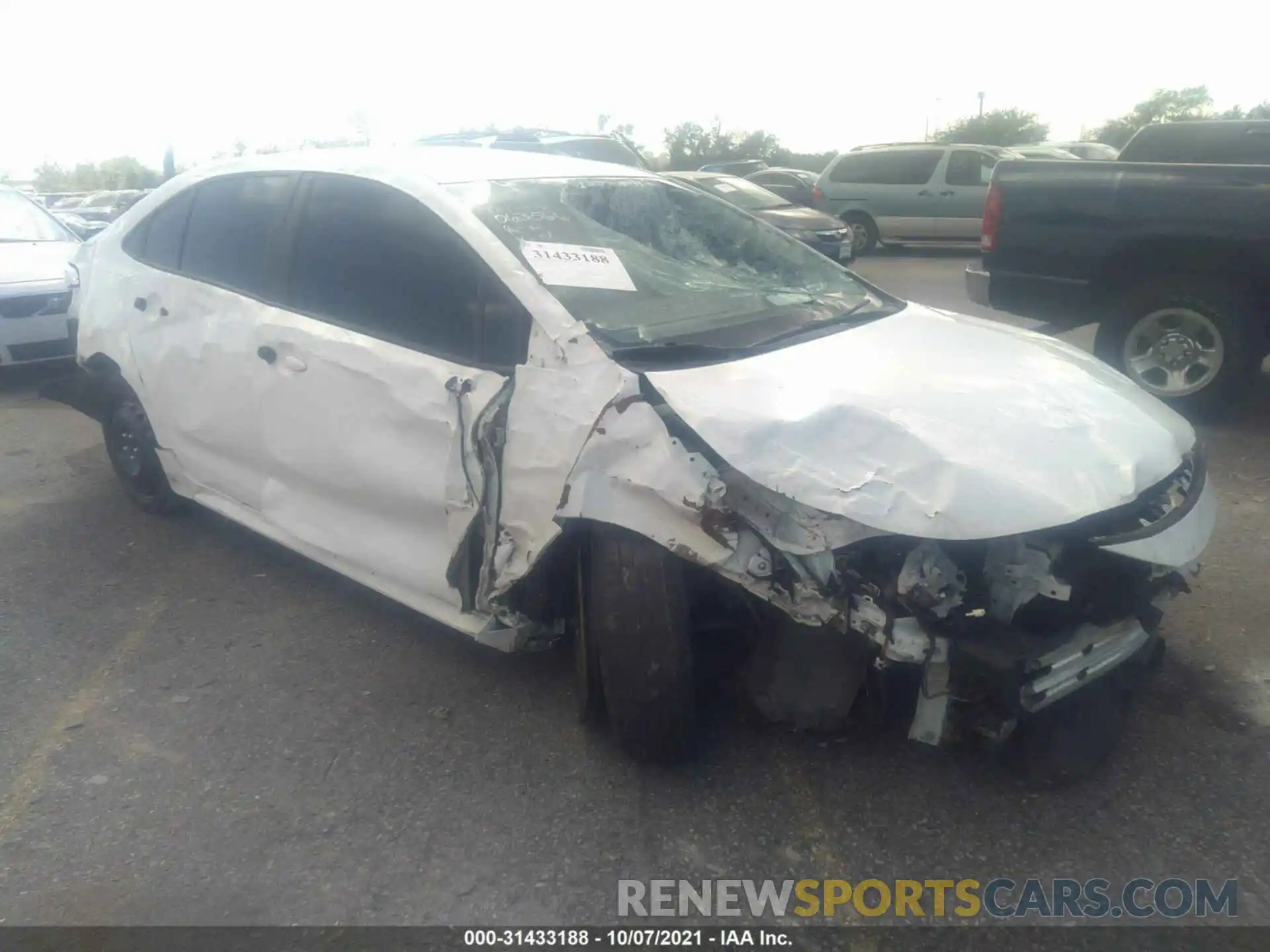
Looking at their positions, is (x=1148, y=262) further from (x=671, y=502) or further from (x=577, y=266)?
(x=671, y=502)

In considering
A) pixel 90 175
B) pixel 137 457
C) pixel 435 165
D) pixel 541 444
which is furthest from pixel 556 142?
pixel 90 175

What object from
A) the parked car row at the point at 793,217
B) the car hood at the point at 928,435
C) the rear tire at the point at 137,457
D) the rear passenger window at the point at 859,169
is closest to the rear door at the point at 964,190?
the rear passenger window at the point at 859,169

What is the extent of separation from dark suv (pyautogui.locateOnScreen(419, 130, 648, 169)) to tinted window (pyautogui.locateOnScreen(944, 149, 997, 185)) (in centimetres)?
559

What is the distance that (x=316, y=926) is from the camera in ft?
7.61

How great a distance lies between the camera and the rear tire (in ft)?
14.9

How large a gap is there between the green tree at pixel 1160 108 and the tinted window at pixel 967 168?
2806 centimetres

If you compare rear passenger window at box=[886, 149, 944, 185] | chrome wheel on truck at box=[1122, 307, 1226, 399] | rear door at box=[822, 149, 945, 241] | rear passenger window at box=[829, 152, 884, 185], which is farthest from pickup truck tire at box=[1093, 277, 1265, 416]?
rear passenger window at box=[829, 152, 884, 185]

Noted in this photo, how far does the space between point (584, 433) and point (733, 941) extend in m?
1.29

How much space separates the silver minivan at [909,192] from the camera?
51.0 feet

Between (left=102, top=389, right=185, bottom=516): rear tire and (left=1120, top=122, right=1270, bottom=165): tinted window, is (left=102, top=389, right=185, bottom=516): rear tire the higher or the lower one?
the lower one

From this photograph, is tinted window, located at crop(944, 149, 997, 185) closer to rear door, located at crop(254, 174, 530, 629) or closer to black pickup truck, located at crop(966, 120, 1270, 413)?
black pickup truck, located at crop(966, 120, 1270, 413)

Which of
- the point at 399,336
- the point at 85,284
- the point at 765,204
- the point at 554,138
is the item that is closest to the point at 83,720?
the point at 399,336

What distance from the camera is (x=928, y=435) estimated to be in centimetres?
251

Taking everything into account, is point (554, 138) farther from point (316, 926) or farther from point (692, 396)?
point (316, 926)
